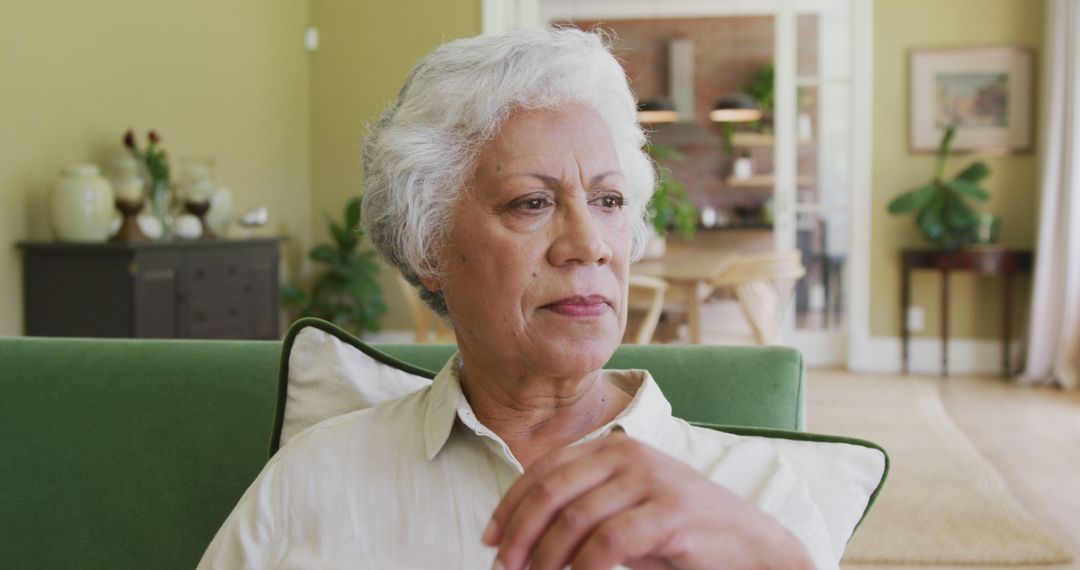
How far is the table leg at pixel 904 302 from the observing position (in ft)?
22.9

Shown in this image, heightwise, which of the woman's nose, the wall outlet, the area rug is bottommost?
the area rug

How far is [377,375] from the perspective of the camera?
4.56 ft

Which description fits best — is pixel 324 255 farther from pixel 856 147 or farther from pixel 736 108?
pixel 736 108

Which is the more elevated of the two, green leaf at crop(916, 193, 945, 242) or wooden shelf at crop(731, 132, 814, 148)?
wooden shelf at crop(731, 132, 814, 148)

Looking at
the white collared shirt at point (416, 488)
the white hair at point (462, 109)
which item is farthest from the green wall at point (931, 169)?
the white collared shirt at point (416, 488)

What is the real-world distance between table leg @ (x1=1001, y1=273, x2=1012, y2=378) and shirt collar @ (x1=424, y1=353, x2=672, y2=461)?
6163mm

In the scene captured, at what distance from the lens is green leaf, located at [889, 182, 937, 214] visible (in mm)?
6750

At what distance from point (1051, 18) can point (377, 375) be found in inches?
247

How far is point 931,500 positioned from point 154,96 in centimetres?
386

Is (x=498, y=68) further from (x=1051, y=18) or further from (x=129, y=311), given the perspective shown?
(x=1051, y=18)

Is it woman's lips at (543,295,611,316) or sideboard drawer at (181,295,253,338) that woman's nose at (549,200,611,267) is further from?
sideboard drawer at (181,295,253,338)

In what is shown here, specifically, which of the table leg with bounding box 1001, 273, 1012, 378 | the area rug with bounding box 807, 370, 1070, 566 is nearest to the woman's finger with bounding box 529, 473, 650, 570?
the area rug with bounding box 807, 370, 1070, 566

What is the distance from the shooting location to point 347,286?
680 cm

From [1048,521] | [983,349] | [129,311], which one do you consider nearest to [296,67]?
[129,311]
